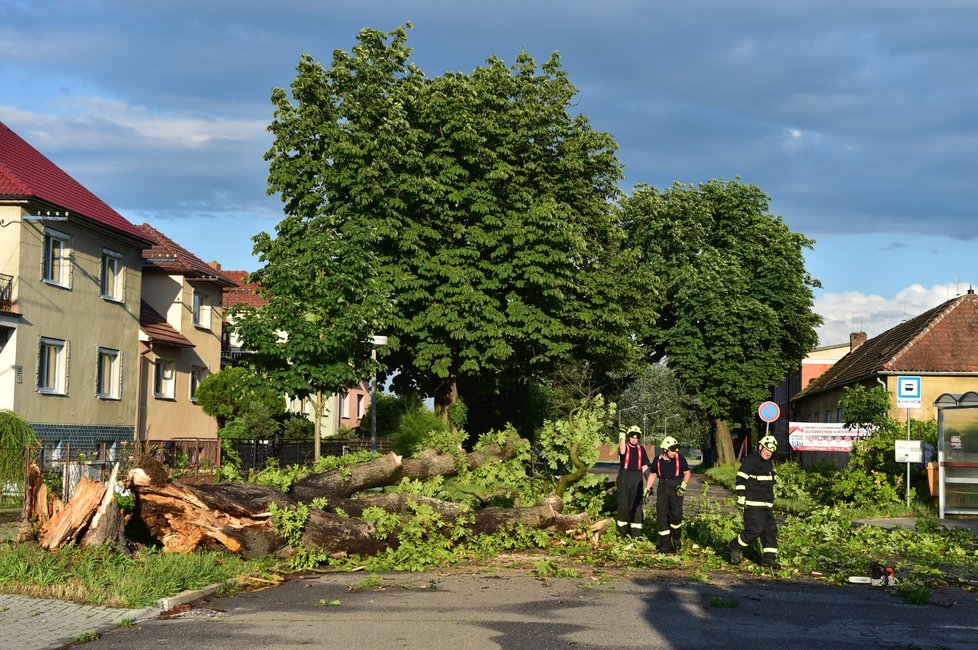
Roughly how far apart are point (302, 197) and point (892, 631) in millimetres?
25215

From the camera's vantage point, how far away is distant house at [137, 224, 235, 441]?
36.4 metres

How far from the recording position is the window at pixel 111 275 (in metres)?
32.6

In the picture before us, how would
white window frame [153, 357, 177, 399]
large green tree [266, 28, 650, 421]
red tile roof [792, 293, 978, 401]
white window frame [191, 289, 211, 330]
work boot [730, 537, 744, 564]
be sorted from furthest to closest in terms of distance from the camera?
white window frame [191, 289, 211, 330]
white window frame [153, 357, 177, 399]
red tile roof [792, 293, 978, 401]
large green tree [266, 28, 650, 421]
work boot [730, 537, 744, 564]

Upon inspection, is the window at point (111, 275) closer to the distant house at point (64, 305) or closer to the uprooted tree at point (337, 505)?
the distant house at point (64, 305)

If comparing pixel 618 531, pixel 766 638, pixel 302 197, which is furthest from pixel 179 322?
pixel 766 638

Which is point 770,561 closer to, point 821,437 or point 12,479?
point 12,479

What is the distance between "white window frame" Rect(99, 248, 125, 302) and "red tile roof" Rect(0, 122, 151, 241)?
870mm

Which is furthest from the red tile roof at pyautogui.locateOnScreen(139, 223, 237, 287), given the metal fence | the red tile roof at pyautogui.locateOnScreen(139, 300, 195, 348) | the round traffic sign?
the round traffic sign

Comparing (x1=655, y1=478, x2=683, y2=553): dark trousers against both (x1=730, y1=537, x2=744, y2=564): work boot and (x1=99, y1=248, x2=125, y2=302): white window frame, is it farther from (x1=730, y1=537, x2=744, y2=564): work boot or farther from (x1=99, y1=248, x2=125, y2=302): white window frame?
(x1=99, y1=248, x2=125, y2=302): white window frame

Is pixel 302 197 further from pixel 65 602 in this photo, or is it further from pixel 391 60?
pixel 65 602

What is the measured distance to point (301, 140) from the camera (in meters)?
32.2

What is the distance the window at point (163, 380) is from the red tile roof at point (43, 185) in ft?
17.8

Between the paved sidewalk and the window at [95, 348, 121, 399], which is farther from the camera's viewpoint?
the window at [95, 348, 121, 399]

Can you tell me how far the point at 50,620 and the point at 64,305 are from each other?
74.3 feet
